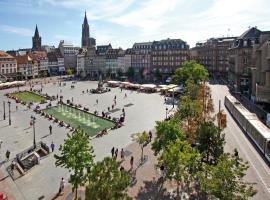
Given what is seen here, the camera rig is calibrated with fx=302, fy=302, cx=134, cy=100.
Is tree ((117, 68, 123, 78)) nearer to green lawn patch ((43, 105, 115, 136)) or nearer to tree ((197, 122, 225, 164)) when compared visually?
green lawn patch ((43, 105, 115, 136))

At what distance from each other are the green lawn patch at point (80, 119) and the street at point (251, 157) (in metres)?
20.2

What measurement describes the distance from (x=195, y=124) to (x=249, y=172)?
33.2 ft

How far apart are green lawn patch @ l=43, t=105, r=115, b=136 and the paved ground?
3.34m

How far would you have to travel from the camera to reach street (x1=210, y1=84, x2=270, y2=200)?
28.6 metres

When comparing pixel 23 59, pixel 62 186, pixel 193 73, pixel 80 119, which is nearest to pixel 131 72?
pixel 23 59

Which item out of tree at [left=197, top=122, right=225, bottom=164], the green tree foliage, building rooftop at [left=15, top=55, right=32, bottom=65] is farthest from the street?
building rooftop at [left=15, top=55, right=32, bottom=65]

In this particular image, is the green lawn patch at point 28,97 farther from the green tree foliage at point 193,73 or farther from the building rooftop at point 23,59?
the building rooftop at point 23,59

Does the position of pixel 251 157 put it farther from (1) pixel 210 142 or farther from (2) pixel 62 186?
(2) pixel 62 186

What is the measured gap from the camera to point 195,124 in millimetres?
40094

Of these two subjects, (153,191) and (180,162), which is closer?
(180,162)

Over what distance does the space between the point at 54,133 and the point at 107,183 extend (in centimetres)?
3059

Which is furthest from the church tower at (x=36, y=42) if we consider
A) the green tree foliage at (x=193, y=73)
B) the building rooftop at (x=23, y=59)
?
the green tree foliage at (x=193, y=73)

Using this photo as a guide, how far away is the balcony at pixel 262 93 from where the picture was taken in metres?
59.0

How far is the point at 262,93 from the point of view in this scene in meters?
60.3
